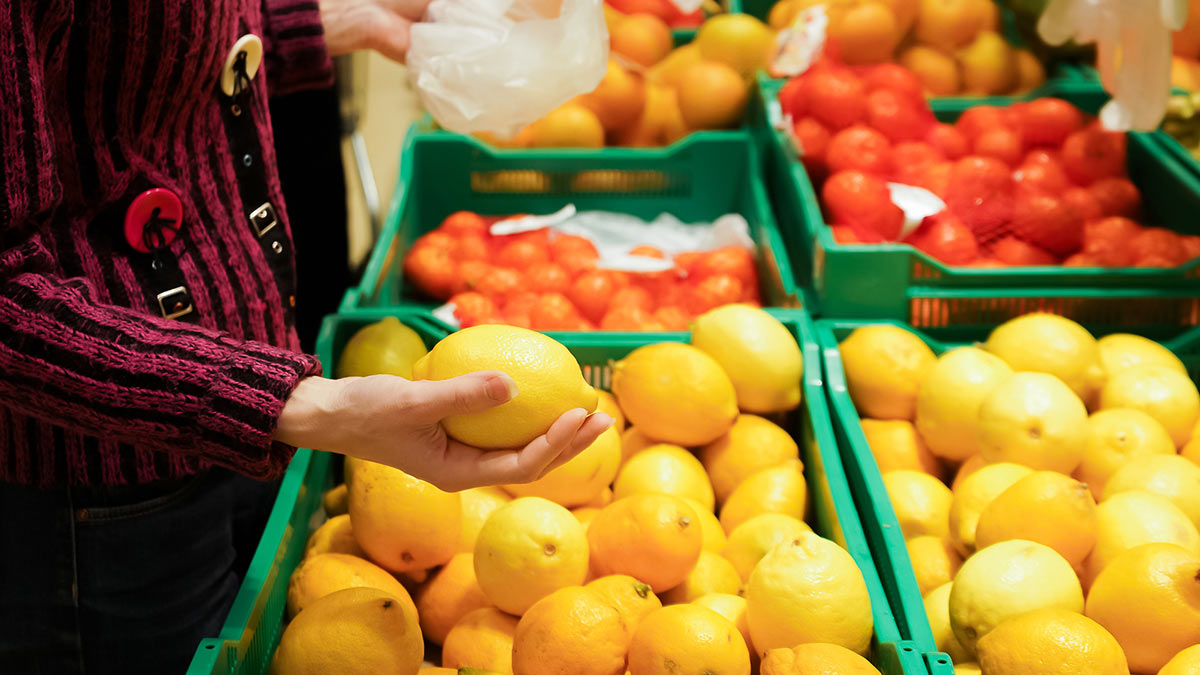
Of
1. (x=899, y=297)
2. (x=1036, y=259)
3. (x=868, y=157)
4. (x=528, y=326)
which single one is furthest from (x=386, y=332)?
(x=1036, y=259)

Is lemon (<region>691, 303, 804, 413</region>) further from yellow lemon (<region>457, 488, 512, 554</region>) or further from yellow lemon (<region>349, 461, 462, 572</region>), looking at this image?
yellow lemon (<region>349, 461, 462, 572</region>)

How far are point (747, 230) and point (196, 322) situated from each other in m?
1.35

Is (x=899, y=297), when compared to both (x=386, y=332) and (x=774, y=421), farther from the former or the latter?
(x=386, y=332)

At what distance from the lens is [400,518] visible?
1.32 metres

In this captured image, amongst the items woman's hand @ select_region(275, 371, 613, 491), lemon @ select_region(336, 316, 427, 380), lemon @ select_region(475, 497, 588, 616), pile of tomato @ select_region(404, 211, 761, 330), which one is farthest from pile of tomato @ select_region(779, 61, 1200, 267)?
woman's hand @ select_region(275, 371, 613, 491)

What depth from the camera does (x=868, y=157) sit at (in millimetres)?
2182

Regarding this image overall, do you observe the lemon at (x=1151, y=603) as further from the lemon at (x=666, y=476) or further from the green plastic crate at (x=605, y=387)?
the lemon at (x=666, y=476)

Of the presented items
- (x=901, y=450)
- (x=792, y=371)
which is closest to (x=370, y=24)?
(x=792, y=371)

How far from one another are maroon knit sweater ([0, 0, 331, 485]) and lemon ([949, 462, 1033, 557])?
0.88 metres

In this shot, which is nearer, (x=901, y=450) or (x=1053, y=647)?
(x=1053, y=647)

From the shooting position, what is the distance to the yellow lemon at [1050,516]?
4.23 ft

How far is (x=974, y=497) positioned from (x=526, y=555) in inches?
24.7

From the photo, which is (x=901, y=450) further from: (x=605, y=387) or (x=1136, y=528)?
(x=605, y=387)

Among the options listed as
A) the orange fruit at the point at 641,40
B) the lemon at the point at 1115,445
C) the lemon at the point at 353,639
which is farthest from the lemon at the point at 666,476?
the orange fruit at the point at 641,40
